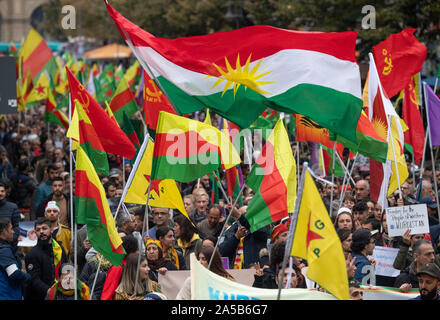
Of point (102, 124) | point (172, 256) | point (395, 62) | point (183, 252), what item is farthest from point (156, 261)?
point (395, 62)

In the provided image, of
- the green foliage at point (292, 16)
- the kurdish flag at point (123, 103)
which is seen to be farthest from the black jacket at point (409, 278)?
the green foliage at point (292, 16)

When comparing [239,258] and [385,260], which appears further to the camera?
[239,258]

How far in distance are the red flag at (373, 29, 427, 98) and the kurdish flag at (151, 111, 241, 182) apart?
15.0 feet

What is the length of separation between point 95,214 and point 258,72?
92.3 inches

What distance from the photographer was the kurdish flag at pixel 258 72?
819cm

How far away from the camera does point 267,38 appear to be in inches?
340

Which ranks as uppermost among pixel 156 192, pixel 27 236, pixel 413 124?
pixel 413 124

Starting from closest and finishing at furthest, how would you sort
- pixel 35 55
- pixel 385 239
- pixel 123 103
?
pixel 385 239, pixel 123 103, pixel 35 55

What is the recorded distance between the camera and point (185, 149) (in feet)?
26.5

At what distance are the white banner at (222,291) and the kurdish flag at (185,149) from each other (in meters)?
2.15

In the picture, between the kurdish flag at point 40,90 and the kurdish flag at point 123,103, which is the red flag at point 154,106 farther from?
the kurdish flag at point 40,90

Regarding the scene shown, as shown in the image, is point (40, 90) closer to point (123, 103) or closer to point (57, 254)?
point (123, 103)

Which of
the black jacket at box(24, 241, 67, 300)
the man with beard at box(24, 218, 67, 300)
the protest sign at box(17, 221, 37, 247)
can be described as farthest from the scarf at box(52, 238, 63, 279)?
the protest sign at box(17, 221, 37, 247)
